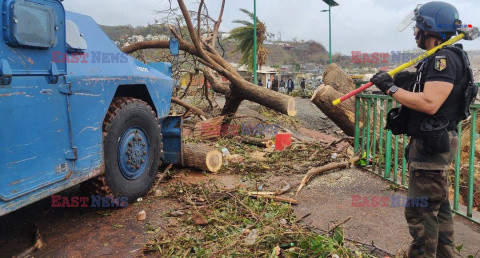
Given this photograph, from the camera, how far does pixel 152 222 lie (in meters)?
3.81

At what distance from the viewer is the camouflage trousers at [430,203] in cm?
254

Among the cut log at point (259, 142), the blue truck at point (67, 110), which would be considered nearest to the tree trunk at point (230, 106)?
the cut log at point (259, 142)

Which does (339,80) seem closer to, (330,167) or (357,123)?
(357,123)

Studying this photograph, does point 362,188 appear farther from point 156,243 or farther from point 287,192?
point 156,243

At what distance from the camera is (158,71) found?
16.2 ft

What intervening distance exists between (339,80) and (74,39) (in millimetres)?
5634

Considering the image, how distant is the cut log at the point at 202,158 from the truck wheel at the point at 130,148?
1058 mm

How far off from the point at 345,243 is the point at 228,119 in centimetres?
625

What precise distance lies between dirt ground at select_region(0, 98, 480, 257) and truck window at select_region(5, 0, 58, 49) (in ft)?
5.57

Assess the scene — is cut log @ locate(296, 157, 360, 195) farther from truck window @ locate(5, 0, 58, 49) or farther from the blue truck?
truck window @ locate(5, 0, 58, 49)

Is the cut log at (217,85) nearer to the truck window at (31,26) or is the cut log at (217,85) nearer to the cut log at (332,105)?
the cut log at (332,105)

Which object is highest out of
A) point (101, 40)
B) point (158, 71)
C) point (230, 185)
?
point (101, 40)

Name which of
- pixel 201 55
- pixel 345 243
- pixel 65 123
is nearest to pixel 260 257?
pixel 345 243

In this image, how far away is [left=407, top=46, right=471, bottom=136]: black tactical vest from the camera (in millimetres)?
2443
